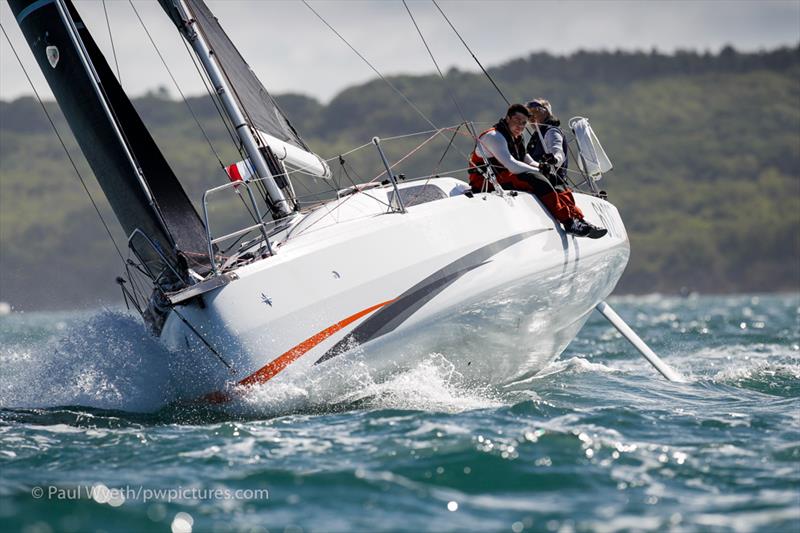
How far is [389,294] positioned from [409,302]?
0.15 meters

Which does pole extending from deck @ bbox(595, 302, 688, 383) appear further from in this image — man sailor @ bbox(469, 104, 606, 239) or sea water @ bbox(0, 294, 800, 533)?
man sailor @ bbox(469, 104, 606, 239)

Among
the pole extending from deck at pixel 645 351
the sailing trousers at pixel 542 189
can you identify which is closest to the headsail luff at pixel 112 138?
the sailing trousers at pixel 542 189

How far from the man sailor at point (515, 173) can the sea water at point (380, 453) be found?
1.15m

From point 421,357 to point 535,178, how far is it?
1.68 meters

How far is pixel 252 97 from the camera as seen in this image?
8.40m

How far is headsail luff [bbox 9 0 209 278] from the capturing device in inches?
269

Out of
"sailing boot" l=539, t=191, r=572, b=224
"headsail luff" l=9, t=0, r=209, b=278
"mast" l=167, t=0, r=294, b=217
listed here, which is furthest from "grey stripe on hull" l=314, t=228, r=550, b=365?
"mast" l=167, t=0, r=294, b=217

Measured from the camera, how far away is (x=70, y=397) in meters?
6.91

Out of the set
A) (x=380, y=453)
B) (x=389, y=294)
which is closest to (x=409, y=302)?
(x=389, y=294)

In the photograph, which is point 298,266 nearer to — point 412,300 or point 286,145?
point 412,300

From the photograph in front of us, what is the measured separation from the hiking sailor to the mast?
1.83 metres

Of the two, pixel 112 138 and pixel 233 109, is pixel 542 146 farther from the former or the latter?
pixel 112 138

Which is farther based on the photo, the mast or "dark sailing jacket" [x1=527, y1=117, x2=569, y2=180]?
"dark sailing jacket" [x1=527, y1=117, x2=569, y2=180]

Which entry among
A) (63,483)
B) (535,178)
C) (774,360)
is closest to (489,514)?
(63,483)
